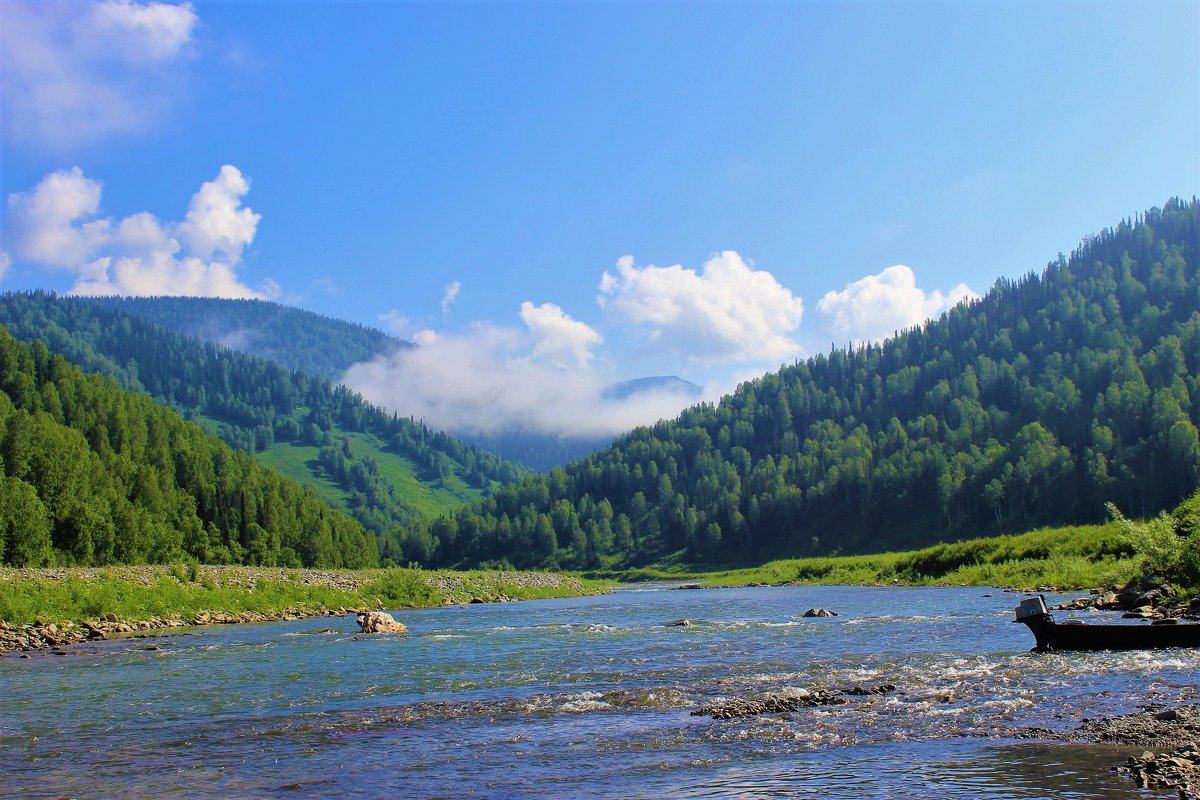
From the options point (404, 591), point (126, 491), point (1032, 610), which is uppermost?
point (126, 491)

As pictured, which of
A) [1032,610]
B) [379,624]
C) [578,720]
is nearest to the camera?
[578,720]

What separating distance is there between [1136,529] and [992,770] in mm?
35473

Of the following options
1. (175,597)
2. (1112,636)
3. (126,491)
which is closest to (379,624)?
(175,597)

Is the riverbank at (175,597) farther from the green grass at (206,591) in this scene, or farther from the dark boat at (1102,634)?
the dark boat at (1102,634)

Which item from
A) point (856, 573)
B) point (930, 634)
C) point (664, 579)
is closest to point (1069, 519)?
point (856, 573)

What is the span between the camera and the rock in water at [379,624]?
51906 millimetres

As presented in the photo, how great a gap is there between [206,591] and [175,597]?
4794 mm

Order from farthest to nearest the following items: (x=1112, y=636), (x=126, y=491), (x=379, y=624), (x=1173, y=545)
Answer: (x=126, y=491) → (x=379, y=624) → (x=1173, y=545) → (x=1112, y=636)

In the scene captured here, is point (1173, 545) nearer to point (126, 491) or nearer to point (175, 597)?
point (175, 597)

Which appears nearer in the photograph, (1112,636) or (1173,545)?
(1112,636)

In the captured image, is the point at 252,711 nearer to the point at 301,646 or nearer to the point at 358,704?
the point at 358,704

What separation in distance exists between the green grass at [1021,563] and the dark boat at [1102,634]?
786 inches

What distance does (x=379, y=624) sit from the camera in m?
52.4

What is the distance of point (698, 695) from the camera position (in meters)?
23.8
